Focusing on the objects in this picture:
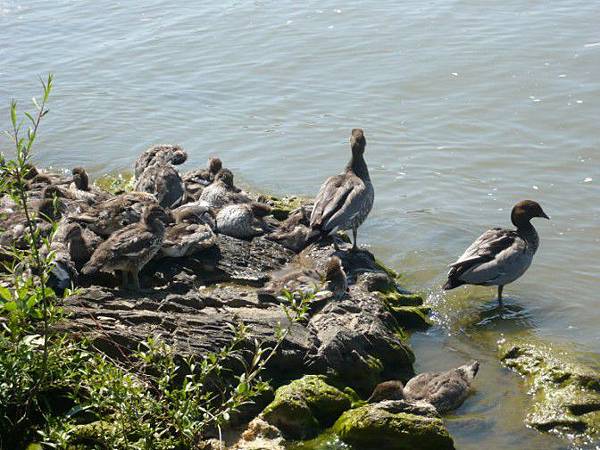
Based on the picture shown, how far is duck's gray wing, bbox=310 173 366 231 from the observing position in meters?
11.4

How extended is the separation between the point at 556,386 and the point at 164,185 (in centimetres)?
615

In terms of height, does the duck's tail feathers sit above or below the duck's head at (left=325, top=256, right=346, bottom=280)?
below

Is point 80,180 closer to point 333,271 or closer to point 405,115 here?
point 333,271

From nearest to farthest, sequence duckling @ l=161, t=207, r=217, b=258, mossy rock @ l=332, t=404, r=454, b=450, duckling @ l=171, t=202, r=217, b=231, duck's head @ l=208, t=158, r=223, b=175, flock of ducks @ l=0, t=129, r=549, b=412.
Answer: mossy rock @ l=332, t=404, r=454, b=450, flock of ducks @ l=0, t=129, r=549, b=412, duckling @ l=161, t=207, r=217, b=258, duckling @ l=171, t=202, r=217, b=231, duck's head @ l=208, t=158, r=223, b=175

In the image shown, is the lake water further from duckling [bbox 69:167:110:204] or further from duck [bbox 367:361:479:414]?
duckling [bbox 69:167:110:204]

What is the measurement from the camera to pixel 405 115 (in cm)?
1850

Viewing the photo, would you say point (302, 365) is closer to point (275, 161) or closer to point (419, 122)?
point (275, 161)

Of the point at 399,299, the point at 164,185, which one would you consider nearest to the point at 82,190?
the point at 164,185

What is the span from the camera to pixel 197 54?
2378 centimetres

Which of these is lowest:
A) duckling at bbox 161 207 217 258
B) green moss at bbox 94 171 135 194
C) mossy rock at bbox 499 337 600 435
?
mossy rock at bbox 499 337 600 435

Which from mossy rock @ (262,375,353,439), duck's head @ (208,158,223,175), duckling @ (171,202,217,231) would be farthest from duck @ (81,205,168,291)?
duck's head @ (208,158,223,175)

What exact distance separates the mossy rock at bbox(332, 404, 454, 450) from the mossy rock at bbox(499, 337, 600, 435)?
1266 millimetres

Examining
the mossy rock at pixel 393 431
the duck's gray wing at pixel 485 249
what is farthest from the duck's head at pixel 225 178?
the mossy rock at pixel 393 431

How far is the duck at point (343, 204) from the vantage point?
11.5m
